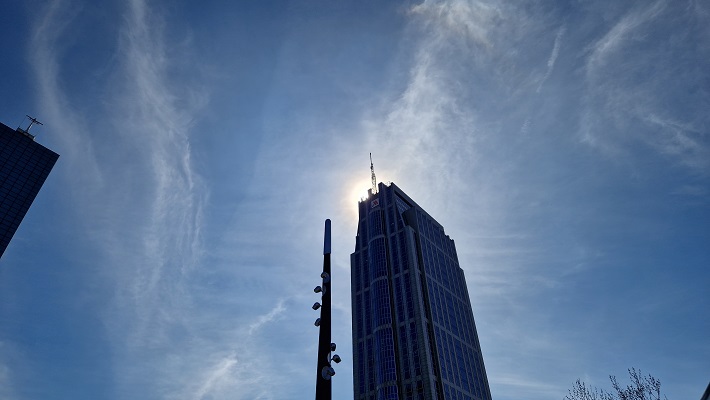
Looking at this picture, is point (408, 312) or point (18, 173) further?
point (18, 173)

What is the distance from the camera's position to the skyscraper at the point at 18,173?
14381cm

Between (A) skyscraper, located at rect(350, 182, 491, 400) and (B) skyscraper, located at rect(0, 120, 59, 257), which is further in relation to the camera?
(B) skyscraper, located at rect(0, 120, 59, 257)

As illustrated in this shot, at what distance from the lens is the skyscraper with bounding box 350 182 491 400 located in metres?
135

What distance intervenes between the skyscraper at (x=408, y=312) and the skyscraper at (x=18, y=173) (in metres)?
129

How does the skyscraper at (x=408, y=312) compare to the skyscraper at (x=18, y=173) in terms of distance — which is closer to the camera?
the skyscraper at (x=408, y=312)

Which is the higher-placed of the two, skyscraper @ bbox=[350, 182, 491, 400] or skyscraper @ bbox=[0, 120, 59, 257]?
skyscraper @ bbox=[0, 120, 59, 257]

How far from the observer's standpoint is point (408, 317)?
476 feet

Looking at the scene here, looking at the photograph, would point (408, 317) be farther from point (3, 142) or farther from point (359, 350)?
point (3, 142)

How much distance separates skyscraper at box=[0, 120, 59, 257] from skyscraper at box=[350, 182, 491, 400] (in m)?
129

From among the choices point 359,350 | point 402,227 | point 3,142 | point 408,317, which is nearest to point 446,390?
point 408,317

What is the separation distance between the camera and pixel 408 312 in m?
146

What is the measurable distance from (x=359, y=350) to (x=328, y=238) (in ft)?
454

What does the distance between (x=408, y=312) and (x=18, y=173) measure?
157190 millimetres

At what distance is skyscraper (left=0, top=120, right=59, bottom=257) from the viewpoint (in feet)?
472
